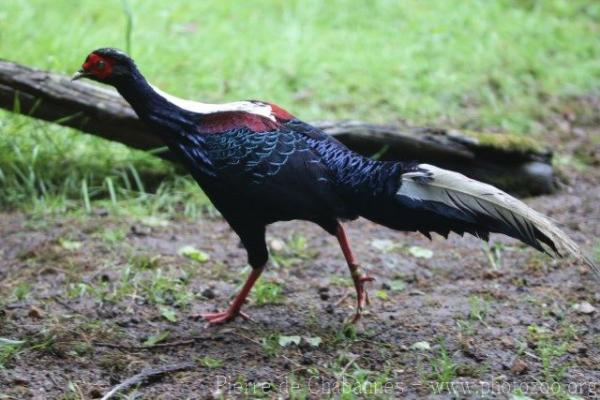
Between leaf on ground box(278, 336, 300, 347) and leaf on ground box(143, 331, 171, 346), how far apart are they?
1.95 ft

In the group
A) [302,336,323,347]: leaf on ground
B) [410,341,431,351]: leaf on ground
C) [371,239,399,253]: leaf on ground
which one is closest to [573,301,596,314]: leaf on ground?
→ [410,341,431,351]: leaf on ground

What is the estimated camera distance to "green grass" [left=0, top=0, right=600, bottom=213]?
618 centimetres

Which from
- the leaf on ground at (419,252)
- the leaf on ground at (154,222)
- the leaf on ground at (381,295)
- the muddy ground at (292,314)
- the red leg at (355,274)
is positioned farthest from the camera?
the leaf on ground at (154,222)

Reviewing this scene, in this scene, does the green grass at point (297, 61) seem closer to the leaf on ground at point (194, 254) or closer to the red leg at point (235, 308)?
the leaf on ground at point (194, 254)

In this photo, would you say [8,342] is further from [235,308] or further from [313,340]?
[313,340]

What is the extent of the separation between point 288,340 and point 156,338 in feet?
2.23

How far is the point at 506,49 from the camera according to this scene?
8.95 meters

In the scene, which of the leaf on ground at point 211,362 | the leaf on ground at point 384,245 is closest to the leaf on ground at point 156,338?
the leaf on ground at point 211,362

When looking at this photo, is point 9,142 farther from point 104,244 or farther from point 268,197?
point 268,197

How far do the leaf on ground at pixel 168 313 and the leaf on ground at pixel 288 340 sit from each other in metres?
0.66

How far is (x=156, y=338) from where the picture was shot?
14.0 ft

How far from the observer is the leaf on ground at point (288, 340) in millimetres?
4199

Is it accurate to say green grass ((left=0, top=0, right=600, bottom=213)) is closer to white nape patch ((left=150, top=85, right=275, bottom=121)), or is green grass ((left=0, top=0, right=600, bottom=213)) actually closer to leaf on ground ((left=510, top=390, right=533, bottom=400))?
white nape patch ((left=150, top=85, right=275, bottom=121))

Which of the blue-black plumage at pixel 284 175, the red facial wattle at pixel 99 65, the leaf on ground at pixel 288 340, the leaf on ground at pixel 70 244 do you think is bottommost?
the leaf on ground at pixel 70 244
